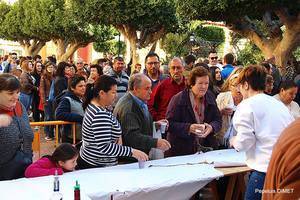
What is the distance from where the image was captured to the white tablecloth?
11.6 feet

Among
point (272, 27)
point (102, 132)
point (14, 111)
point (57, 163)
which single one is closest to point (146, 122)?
point (102, 132)

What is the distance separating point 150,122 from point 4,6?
33402 millimetres

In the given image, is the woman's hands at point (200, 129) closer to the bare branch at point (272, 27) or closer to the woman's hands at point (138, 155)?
the woman's hands at point (138, 155)

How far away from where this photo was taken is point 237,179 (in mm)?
4816

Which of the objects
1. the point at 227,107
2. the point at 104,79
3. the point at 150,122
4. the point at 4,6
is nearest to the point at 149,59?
the point at 227,107

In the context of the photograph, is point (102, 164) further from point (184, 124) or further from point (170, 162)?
point (184, 124)

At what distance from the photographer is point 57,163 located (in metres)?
4.05

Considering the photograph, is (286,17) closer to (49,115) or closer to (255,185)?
(49,115)

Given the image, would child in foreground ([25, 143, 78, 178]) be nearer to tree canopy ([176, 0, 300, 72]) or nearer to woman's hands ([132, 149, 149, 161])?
woman's hands ([132, 149, 149, 161])

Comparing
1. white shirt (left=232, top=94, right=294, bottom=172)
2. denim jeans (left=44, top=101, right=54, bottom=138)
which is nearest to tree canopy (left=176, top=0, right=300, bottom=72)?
denim jeans (left=44, top=101, right=54, bottom=138)

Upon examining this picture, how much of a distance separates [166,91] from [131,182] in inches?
94.0

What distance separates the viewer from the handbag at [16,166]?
4.00 metres

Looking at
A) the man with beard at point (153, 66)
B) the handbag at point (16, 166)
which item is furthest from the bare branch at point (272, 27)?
the handbag at point (16, 166)

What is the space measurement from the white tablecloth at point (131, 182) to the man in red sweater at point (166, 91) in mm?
1472
